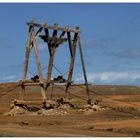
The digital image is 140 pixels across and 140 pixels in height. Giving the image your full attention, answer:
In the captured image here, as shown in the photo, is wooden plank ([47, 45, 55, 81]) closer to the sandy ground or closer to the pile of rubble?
the pile of rubble

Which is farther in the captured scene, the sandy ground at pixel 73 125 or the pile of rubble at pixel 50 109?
the pile of rubble at pixel 50 109

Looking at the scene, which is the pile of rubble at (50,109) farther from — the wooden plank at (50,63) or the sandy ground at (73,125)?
the wooden plank at (50,63)

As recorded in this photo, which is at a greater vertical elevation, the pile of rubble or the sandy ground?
the pile of rubble

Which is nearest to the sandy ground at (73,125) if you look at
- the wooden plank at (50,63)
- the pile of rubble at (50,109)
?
the pile of rubble at (50,109)

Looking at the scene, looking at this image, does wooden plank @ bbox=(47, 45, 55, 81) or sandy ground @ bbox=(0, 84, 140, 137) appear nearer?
sandy ground @ bbox=(0, 84, 140, 137)

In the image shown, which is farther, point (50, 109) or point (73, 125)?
point (50, 109)

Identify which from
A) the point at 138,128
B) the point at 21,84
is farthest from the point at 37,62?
the point at 138,128

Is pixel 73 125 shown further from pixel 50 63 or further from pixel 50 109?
pixel 50 63

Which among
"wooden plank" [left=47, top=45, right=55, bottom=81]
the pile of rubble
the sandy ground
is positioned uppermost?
"wooden plank" [left=47, top=45, right=55, bottom=81]

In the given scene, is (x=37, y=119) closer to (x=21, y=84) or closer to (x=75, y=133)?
(x=21, y=84)

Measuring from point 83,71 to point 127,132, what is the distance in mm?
13713

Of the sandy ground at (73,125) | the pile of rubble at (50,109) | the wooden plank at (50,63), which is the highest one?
the wooden plank at (50,63)

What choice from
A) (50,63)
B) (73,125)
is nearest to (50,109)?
(50,63)

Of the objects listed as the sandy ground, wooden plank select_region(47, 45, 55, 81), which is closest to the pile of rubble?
the sandy ground
